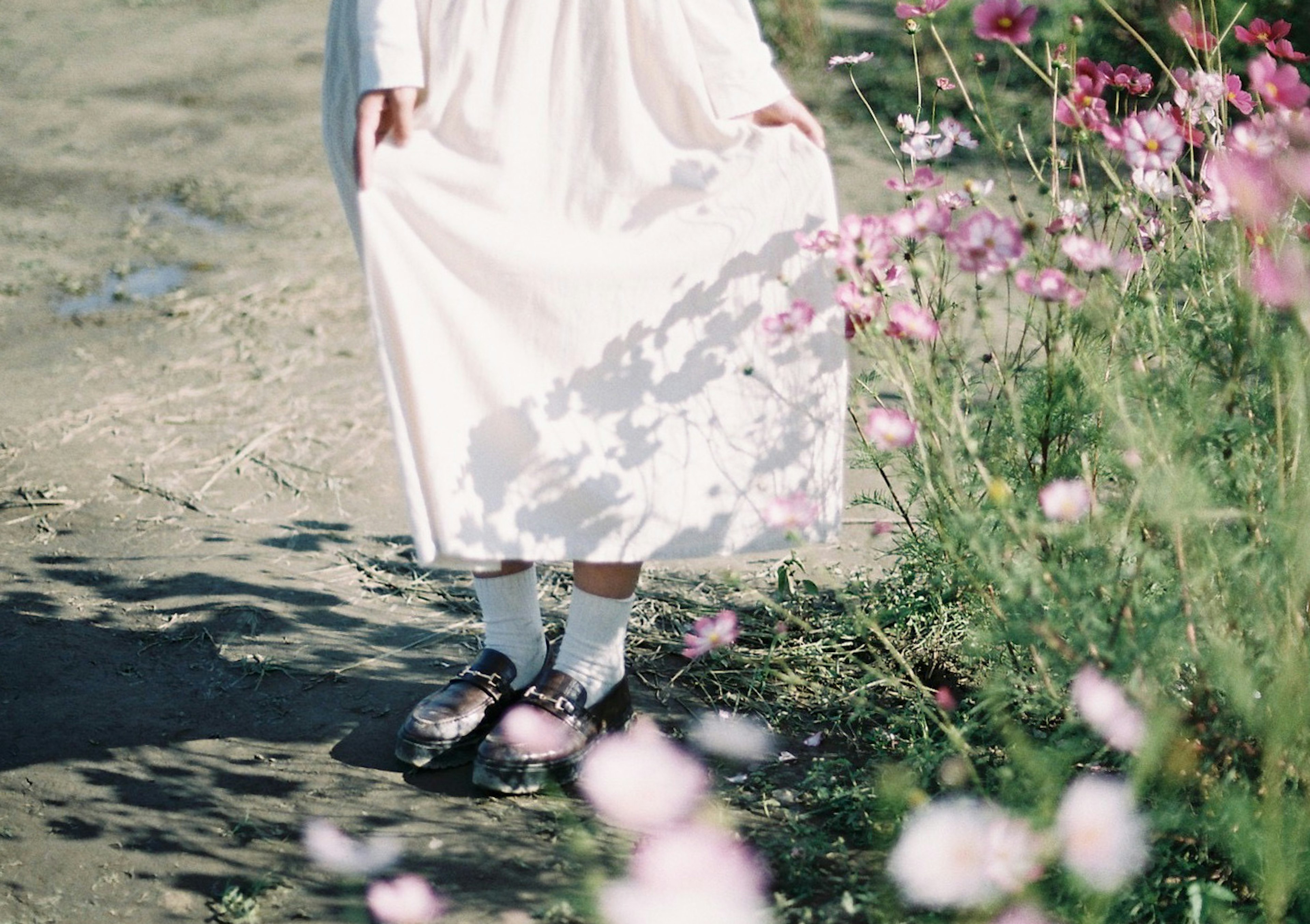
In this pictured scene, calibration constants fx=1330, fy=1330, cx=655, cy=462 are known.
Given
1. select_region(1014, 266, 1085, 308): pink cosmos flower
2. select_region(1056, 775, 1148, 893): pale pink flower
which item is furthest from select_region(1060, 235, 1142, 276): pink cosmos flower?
select_region(1056, 775, 1148, 893): pale pink flower

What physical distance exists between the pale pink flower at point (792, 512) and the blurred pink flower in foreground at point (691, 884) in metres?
0.39

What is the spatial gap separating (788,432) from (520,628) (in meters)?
0.51

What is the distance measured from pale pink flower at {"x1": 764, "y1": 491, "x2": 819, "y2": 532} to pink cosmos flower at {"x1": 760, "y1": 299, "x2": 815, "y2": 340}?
0.21m

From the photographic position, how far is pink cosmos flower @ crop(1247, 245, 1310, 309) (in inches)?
47.6

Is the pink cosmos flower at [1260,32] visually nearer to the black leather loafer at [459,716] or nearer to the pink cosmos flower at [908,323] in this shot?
the pink cosmos flower at [908,323]

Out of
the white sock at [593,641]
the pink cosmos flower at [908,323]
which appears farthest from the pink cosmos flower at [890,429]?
the white sock at [593,641]

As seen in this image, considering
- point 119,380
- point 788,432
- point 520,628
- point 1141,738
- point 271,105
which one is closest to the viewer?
point 1141,738

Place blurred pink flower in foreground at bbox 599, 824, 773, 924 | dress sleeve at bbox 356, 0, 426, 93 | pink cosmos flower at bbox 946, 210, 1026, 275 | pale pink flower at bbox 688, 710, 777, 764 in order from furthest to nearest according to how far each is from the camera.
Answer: pale pink flower at bbox 688, 710, 777, 764, dress sleeve at bbox 356, 0, 426, 93, blurred pink flower in foreground at bbox 599, 824, 773, 924, pink cosmos flower at bbox 946, 210, 1026, 275

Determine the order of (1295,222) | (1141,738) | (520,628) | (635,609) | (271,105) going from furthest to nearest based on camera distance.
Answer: (271,105)
(635,609)
(520,628)
(1295,222)
(1141,738)

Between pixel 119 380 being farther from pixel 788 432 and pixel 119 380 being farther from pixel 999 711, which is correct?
pixel 999 711

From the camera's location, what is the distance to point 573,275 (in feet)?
5.45

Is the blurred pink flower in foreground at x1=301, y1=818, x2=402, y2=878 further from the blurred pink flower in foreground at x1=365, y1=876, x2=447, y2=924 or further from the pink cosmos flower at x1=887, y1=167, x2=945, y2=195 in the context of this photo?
the pink cosmos flower at x1=887, y1=167, x2=945, y2=195

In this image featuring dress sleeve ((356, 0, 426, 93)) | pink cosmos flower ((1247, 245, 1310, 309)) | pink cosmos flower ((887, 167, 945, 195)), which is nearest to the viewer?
pink cosmos flower ((1247, 245, 1310, 309))

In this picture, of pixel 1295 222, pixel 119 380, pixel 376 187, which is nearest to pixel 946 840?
pixel 1295 222
